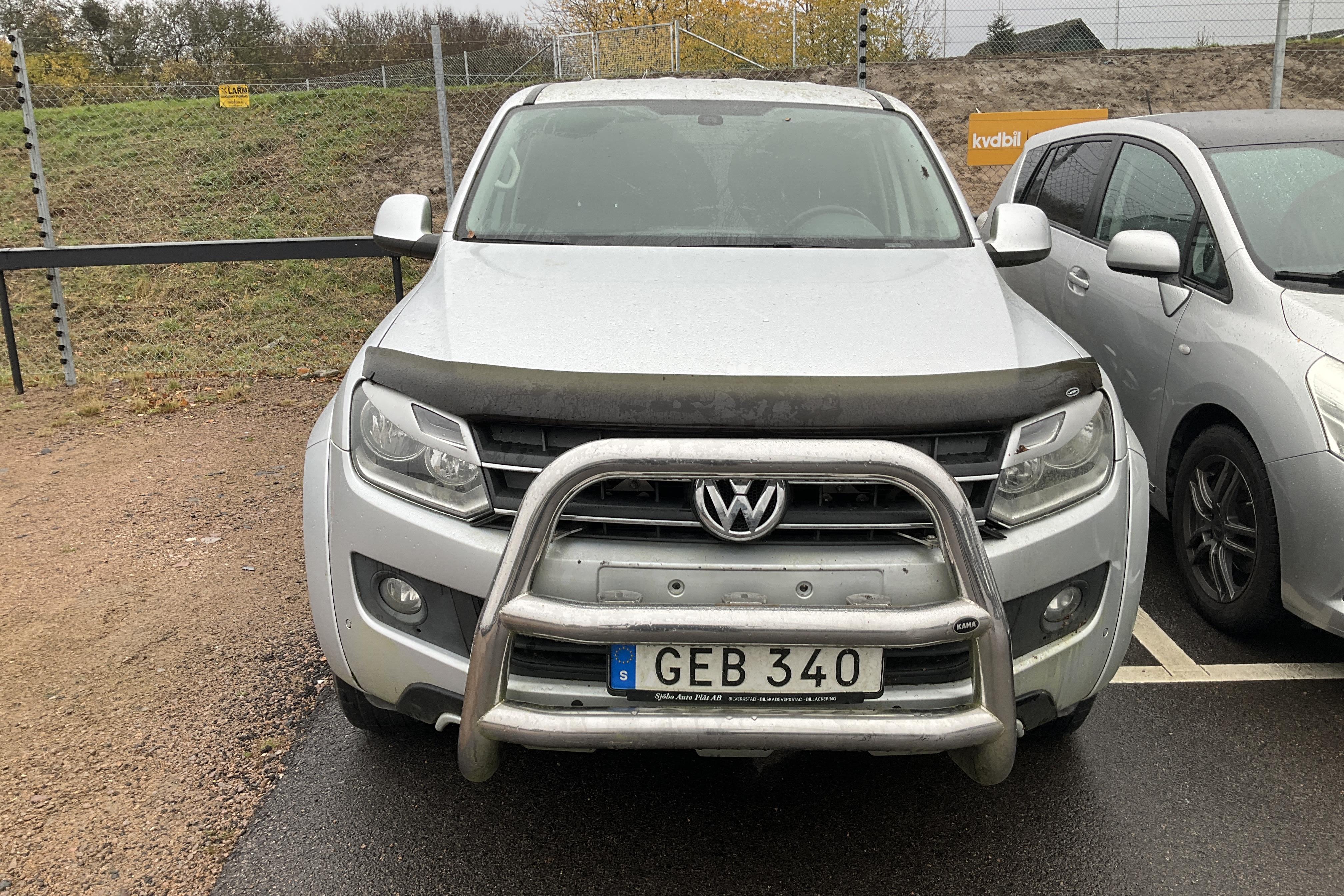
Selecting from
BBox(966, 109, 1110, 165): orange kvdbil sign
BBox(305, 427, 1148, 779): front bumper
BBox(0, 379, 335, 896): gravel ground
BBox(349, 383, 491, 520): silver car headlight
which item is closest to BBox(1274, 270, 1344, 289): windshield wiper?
BBox(305, 427, 1148, 779): front bumper

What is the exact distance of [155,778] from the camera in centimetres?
264

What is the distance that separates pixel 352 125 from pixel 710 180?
648 inches

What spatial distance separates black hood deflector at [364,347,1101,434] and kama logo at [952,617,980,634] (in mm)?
395

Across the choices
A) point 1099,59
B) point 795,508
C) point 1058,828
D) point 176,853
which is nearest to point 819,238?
point 795,508

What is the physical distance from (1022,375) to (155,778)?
239 cm

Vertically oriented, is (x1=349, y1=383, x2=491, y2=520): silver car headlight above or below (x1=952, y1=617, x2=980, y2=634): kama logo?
above

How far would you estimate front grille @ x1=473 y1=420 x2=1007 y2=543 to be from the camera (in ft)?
6.59

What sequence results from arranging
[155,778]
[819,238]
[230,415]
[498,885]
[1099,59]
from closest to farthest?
[498,885] → [155,778] → [819,238] → [230,415] → [1099,59]

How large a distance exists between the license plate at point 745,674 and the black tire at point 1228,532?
6.35 feet

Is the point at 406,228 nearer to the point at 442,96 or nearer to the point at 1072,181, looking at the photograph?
the point at 1072,181

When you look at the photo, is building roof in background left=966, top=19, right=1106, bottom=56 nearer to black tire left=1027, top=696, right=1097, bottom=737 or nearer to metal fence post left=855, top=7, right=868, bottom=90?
metal fence post left=855, top=7, right=868, bottom=90

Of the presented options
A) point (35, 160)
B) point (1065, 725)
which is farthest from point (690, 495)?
point (35, 160)

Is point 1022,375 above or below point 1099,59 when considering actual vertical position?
below

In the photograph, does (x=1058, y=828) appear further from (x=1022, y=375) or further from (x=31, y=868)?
(x=31, y=868)
